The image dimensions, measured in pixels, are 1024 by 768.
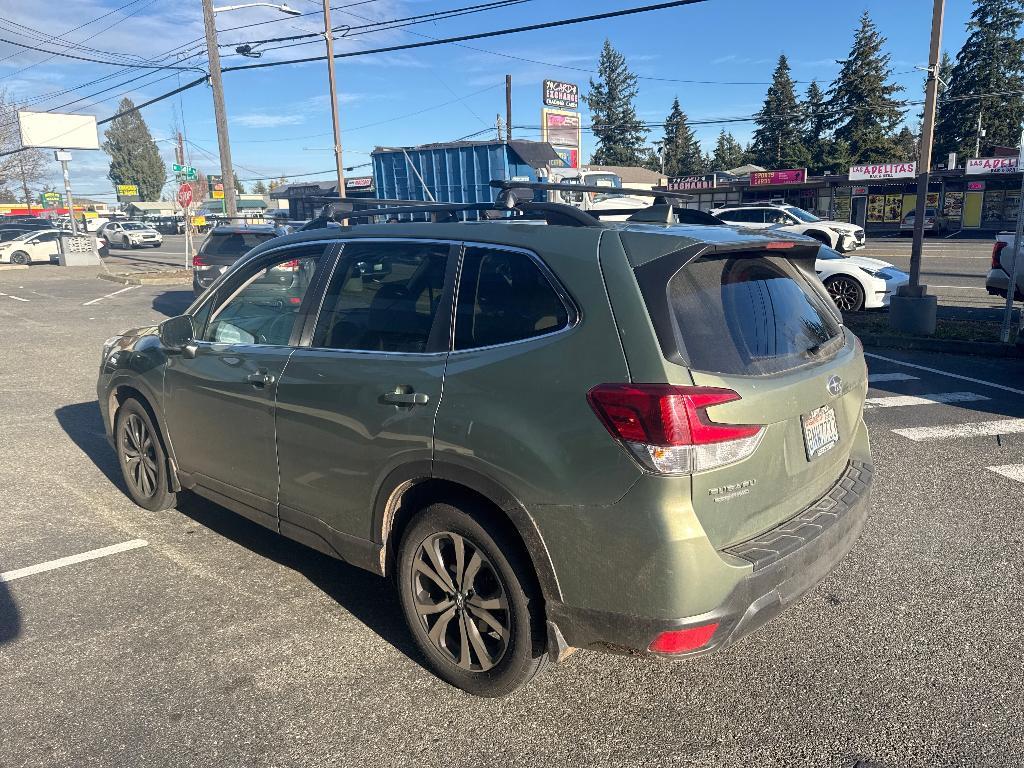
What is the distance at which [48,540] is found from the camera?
454cm

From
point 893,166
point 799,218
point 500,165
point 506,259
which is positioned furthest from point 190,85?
point 893,166

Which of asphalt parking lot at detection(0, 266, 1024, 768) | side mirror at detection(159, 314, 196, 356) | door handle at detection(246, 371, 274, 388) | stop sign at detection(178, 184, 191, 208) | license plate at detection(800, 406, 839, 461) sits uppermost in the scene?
stop sign at detection(178, 184, 191, 208)

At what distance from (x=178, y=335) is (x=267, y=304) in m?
0.57

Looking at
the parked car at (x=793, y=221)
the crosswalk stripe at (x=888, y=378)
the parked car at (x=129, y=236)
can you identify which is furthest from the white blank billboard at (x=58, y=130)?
the crosswalk stripe at (x=888, y=378)

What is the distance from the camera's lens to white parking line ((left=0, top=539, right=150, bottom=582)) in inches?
161

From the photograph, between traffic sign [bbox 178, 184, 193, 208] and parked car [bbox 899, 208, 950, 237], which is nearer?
traffic sign [bbox 178, 184, 193, 208]

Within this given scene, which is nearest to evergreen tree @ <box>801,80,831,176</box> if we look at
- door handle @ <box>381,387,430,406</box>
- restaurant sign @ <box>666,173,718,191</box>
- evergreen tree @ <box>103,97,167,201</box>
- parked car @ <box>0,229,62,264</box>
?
restaurant sign @ <box>666,173,718,191</box>

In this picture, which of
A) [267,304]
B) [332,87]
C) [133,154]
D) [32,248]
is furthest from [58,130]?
[133,154]

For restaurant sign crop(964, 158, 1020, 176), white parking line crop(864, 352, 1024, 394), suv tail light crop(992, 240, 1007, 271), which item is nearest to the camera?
white parking line crop(864, 352, 1024, 394)

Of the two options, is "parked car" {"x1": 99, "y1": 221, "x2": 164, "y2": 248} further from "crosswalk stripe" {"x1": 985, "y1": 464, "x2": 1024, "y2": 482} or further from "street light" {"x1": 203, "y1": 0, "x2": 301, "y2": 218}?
"crosswalk stripe" {"x1": 985, "y1": 464, "x2": 1024, "y2": 482}

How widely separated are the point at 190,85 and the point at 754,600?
27.0 m

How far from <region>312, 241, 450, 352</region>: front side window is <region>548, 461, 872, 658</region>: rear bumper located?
123cm

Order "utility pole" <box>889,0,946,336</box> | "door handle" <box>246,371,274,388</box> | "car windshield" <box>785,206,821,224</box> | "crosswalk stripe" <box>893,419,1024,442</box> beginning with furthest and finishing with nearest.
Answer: "car windshield" <box>785,206,821,224</box> < "utility pole" <box>889,0,946,336</box> < "crosswalk stripe" <box>893,419,1024,442</box> < "door handle" <box>246,371,274,388</box>

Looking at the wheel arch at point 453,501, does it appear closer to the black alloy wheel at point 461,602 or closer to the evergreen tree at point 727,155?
the black alloy wheel at point 461,602
